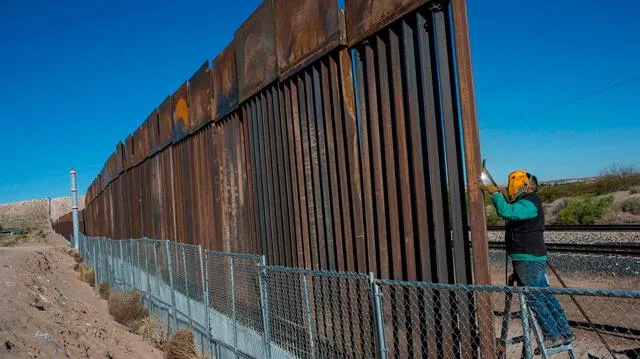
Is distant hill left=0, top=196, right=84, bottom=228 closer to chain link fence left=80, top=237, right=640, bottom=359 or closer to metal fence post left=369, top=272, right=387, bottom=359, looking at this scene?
chain link fence left=80, top=237, right=640, bottom=359

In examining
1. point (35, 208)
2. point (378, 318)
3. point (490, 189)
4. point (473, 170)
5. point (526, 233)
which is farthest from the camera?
point (35, 208)

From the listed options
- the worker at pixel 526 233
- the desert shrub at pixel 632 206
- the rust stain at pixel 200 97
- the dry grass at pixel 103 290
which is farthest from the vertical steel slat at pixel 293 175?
the desert shrub at pixel 632 206

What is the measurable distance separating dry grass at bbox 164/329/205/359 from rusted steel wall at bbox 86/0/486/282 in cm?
157

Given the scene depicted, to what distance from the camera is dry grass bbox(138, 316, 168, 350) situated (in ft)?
34.7

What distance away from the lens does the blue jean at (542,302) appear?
5164 mm

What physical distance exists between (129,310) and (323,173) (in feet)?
28.1

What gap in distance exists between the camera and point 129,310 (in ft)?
42.6

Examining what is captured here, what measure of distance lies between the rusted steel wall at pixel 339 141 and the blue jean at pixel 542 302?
1314mm

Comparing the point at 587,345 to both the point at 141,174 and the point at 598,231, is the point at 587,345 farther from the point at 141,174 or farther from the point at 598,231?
the point at 598,231

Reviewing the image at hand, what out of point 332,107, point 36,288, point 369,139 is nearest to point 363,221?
point 369,139

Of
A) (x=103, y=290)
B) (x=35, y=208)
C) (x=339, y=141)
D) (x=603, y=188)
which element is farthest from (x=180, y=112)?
(x=35, y=208)

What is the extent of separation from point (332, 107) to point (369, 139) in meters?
0.82

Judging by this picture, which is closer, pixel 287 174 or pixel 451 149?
pixel 451 149

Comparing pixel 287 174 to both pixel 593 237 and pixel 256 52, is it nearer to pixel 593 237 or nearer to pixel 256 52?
pixel 256 52
